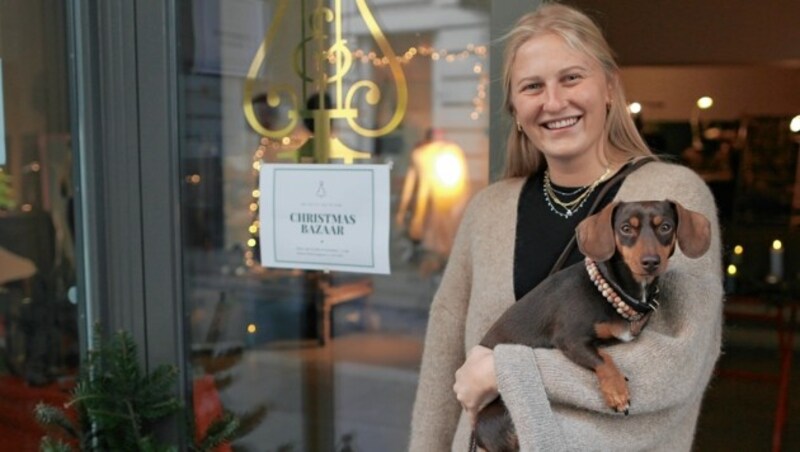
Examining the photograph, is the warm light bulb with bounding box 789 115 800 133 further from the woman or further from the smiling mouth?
the smiling mouth

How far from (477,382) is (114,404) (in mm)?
1277

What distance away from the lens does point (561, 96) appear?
1.24 metres

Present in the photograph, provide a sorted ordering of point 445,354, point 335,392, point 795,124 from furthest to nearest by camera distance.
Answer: point 795,124 → point 335,392 → point 445,354

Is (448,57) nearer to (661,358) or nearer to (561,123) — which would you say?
(561,123)

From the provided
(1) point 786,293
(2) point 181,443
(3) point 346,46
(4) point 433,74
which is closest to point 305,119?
(3) point 346,46

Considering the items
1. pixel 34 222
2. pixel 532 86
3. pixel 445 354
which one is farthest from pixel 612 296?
pixel 34 222

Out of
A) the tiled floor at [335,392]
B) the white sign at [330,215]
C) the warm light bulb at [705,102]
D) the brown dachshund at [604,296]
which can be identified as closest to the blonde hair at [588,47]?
the brown dachshund at [604,296]

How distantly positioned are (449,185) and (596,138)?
5.39 feet

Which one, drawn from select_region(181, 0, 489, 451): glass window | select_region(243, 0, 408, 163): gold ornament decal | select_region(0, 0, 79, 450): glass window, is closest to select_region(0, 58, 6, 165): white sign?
select_region(0, 0, 79, 450): glass window

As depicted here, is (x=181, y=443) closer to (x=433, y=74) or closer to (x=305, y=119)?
(x=305, y=119)

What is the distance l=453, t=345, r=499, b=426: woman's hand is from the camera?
1.19 metres

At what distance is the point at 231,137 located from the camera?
254cm

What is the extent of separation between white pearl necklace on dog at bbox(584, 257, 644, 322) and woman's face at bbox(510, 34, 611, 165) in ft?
0.83

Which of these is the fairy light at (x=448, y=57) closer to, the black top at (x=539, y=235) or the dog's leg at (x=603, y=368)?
the black top at (x=539, y=235)
